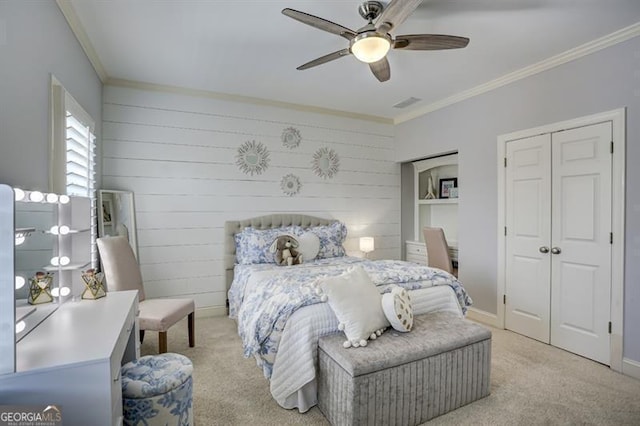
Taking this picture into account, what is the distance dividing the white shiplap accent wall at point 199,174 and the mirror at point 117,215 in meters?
0.10

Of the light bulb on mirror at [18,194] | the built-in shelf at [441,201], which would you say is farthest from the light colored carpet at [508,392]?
the built-in shelf at [441,201]

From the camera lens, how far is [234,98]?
13.3ft

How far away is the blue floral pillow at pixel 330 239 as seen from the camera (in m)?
4.04

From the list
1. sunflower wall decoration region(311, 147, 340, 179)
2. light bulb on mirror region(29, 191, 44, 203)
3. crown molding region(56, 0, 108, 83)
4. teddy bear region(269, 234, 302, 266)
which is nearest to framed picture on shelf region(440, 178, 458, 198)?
sunflower wall decoration region(311, 147, 340, 179)

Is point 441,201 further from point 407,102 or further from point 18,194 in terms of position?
point 18,194

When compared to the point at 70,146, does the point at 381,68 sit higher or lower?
higher

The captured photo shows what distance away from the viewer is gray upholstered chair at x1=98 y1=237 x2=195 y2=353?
2594mm

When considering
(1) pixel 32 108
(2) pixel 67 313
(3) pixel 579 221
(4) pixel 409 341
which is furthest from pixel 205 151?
(3) pixel 579 221

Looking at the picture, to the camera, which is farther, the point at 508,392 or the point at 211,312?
the point at 211,312

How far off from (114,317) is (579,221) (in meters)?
3.60

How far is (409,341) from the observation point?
2.02 meters

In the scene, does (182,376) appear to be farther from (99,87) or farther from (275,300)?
(99,87)

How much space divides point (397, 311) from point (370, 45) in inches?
70.3

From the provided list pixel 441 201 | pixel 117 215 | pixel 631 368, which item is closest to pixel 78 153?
pixel 117 215
